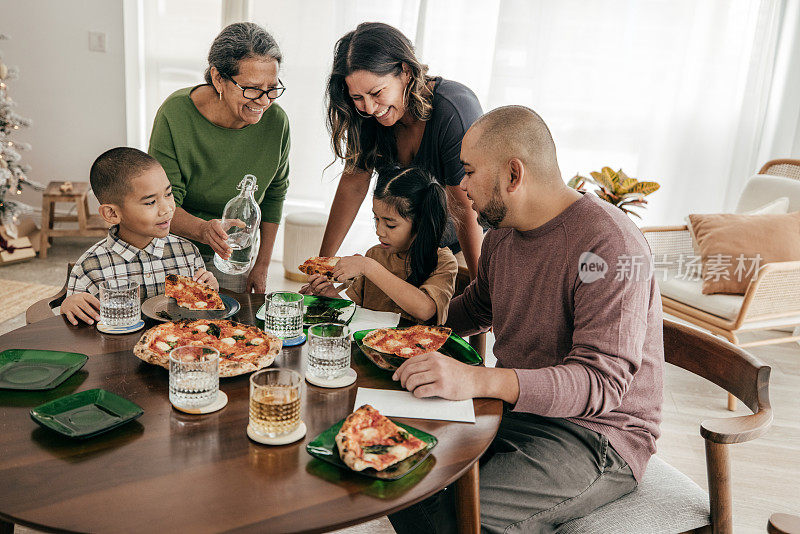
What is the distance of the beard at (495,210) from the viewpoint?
1572mm

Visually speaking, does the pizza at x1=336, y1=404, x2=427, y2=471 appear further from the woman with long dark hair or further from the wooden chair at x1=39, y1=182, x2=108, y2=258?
the wooden chair at x1=39, y1=182, x2=108, y2=258

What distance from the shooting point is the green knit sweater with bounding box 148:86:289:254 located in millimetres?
2307

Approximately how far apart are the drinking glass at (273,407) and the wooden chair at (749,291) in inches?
97.5

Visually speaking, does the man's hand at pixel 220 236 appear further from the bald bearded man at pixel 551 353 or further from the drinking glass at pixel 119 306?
the bald bearded man at pixel 551 353

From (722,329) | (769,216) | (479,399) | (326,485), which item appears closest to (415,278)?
(479,399)

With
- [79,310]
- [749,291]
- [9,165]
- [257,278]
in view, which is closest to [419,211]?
[257,278]

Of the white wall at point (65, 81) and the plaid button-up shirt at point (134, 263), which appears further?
the white wall at point (65, 81)

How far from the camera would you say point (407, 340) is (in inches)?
60.8

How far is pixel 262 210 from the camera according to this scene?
2.67m

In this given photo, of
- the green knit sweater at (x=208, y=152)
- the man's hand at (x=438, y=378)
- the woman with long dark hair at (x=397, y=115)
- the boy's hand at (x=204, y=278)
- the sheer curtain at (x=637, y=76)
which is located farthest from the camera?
the sheer curtain at (x=637, y=76)

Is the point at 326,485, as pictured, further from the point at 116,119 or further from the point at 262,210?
the point at 116,119

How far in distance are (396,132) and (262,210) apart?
0.70 meters

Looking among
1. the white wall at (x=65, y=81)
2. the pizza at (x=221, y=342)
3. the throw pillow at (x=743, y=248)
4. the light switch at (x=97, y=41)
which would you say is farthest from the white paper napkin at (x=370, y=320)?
the light switch at (x=97, y=41)

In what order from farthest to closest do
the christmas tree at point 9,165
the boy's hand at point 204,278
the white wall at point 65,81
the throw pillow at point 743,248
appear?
1. the white wall at point 65,81
2. the christmas tree at point 9,165
3. the throw pillow at point 743,248
4. the boy's hand at point 204,278
